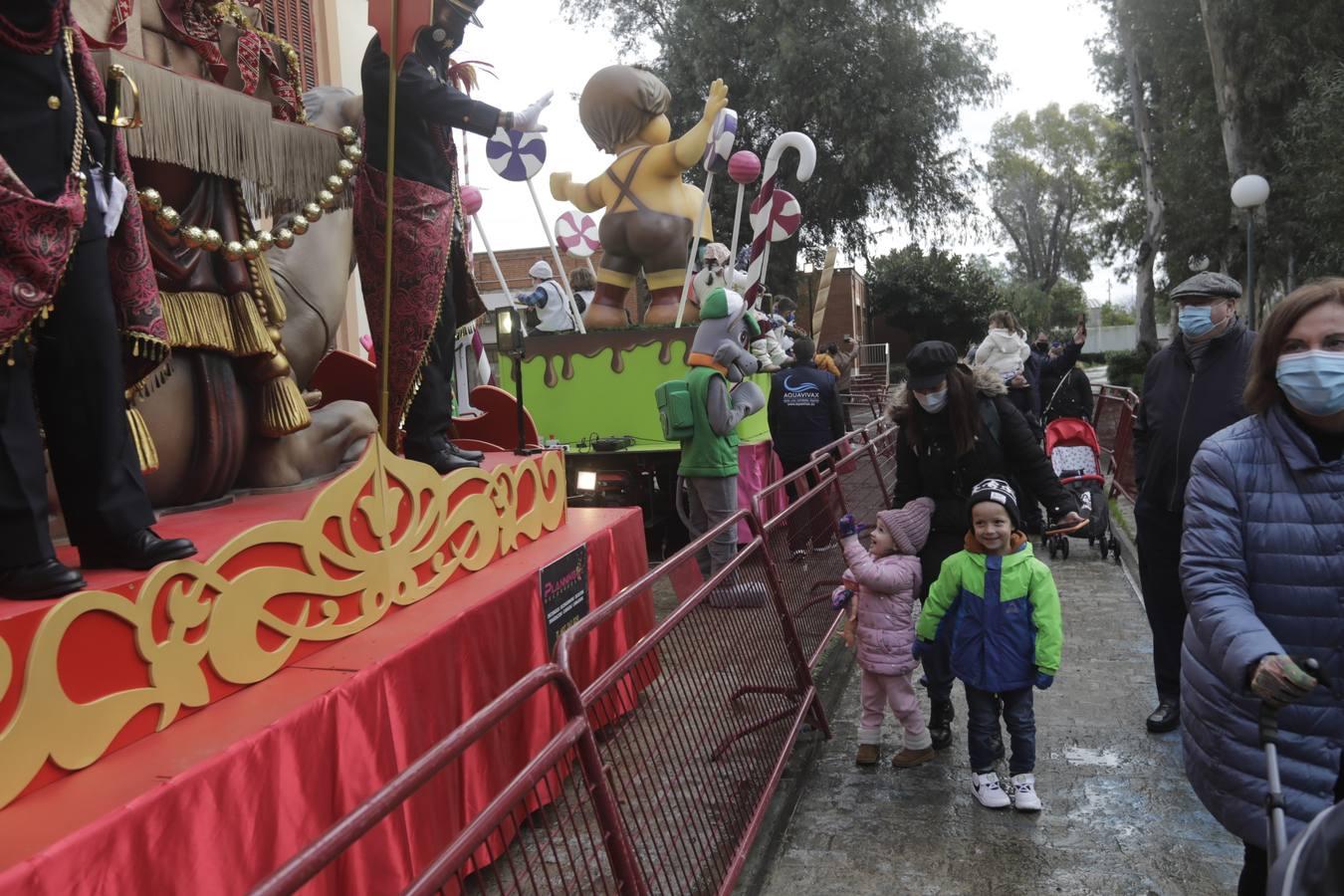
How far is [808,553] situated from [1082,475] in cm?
351

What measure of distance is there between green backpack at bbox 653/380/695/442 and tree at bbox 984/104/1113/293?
45.8 meters

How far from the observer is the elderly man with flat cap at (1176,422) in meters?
3.57

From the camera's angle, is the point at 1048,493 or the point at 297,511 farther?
the point at 1048,493

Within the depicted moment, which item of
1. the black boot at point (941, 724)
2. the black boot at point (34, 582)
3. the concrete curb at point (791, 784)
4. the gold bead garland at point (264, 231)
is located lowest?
the concrete curb at point (791, 784)

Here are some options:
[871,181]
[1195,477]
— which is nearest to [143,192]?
[1195,477]

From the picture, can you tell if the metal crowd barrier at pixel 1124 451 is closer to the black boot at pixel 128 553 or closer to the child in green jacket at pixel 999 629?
the child in green jacket at pixel 999 629

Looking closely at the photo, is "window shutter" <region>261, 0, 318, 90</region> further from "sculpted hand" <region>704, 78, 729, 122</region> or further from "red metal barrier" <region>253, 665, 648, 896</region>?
"red metal barrier" <region>253, 665, 648, 896</region>

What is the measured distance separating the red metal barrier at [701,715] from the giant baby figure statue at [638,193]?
5476 millimetres

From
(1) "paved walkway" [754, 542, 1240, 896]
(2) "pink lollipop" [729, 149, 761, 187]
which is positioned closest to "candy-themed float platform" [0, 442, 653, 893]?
(1) "paved walkway" [754, 542, 1240, 896]

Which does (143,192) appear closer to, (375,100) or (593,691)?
(375,100)

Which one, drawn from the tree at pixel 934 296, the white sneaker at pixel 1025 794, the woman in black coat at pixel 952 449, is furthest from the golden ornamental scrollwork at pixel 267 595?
the tree at pixel 934 296

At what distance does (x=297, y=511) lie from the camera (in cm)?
295

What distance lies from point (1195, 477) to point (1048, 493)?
4.98 ft

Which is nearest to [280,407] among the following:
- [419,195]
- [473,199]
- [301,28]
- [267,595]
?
[267,595]
